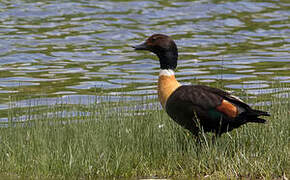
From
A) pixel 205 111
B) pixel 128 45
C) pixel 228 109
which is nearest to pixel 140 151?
pixel 205 111

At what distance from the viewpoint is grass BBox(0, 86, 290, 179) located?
24.3 ft

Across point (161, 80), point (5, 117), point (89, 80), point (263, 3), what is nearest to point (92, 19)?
point (263, 3)

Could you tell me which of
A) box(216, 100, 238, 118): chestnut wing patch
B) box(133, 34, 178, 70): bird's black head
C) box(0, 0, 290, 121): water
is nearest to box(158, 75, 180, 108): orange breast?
box(133, 34, 178, 70): bird's black head

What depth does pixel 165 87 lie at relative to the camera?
821cm

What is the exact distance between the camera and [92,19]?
2559cm

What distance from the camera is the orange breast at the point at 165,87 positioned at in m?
8.13

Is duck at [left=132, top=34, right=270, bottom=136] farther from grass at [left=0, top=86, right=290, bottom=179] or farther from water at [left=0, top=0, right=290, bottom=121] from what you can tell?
water at [left=0, top=0, right=290, bottom=121]

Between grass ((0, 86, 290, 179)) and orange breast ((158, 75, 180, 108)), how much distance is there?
1.46 feet

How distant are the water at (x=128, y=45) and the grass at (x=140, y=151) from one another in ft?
12.6

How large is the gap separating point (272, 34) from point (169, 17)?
4.84m

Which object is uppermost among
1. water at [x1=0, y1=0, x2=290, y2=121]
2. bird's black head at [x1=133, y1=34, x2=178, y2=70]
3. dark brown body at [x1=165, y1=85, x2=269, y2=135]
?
bird's black head at [x1=133, y1=34, x2=178, y2=70]

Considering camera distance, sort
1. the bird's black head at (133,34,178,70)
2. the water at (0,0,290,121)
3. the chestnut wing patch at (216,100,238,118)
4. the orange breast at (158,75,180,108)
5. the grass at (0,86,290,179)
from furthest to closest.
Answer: the water at (0,0,290,121), the bird's black head at (133,34,178,70), the orange breast at (158,75,180,108), the chestnut wing patch at (216,100,238,118), the grass at (0,86,290,179)

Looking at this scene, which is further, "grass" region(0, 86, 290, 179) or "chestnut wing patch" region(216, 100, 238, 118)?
"chestnut wing patch" region(216, 100, 238, 118)

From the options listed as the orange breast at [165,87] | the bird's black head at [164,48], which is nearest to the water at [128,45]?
the bird's black head at [164,48]
